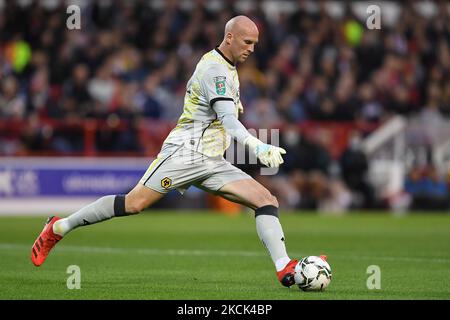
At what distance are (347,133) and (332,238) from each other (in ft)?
29.9

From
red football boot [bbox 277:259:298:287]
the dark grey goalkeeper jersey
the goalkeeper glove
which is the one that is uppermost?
the dark grey goalkeeper jersey

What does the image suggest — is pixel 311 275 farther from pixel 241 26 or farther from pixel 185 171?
pixel 241 26

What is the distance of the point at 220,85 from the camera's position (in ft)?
29.1

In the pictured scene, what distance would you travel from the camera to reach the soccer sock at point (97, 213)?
9.30m

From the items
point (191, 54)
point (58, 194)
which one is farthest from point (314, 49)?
point (58, 194)

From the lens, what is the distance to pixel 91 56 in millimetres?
23031

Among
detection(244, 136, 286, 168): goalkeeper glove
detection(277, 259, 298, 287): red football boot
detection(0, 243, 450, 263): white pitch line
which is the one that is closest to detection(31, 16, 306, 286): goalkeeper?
detection(277, 259, 298, 287): red football boot

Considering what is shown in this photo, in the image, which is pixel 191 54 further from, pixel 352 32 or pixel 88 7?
pixel 352 32

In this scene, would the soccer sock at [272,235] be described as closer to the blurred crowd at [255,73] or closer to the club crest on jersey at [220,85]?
the club crest on jersey at [220,85]

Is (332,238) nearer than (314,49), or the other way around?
(332,238)

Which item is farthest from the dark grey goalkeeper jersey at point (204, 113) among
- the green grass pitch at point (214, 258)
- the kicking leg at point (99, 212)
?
the green grass pitch at point (214, 258)

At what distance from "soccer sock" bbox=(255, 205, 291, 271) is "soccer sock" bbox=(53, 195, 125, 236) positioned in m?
1.28

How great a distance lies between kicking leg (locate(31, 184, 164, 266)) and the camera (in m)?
9.18

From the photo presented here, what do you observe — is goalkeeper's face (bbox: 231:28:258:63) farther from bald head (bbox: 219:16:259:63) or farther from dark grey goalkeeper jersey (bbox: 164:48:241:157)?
dark grey goalkeeper jersey (bbox: 164:48:241:157)
